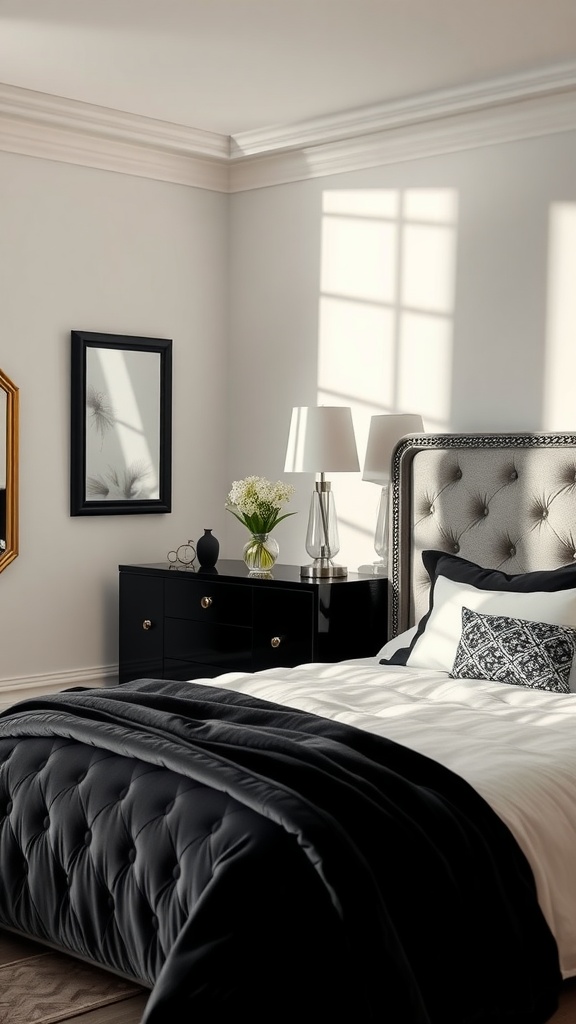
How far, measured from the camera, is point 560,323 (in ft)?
14.3

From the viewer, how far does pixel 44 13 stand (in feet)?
12.5

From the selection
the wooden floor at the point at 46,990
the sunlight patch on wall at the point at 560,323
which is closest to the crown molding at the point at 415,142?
the sunlight patch on wall at the point at 560,323

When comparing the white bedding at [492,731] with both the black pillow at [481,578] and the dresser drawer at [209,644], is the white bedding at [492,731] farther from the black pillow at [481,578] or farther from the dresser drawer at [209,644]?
the dresser drawer at [209,644]

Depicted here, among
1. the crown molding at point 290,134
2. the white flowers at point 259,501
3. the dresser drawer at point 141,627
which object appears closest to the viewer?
the crown molding at point 290,134

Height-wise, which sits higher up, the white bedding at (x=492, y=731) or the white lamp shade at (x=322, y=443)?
the white lamp shade at (x=322, y=443)

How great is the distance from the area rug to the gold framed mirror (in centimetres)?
226

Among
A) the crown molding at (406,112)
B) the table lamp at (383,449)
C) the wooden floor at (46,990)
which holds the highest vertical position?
the crown molding at (406,112)

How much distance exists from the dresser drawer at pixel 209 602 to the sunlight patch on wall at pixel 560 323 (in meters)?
1.29

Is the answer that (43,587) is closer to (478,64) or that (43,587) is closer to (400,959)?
(478,64)

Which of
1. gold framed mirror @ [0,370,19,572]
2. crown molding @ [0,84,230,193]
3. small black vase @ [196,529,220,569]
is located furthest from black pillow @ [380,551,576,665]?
crown molding @ [0,84,230,193]

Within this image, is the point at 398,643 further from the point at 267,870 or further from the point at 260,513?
the point at 267,870

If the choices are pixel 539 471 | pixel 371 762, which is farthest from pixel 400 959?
pixel 539 471

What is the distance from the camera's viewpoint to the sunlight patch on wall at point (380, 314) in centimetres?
473

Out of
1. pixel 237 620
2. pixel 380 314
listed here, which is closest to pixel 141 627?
pixel 237 620
